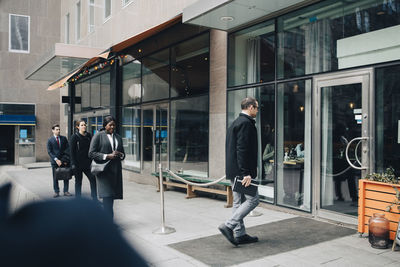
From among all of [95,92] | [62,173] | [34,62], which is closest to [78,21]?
[95,92]

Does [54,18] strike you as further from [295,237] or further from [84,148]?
[295,237]

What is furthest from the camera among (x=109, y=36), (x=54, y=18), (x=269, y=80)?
(x=54, y=18)

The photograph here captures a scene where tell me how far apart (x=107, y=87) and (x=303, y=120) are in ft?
33.0

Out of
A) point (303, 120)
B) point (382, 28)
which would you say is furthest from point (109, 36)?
point (382, 28)

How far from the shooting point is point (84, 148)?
26.1 ft

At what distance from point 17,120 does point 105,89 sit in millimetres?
9181

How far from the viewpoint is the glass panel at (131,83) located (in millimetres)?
12829

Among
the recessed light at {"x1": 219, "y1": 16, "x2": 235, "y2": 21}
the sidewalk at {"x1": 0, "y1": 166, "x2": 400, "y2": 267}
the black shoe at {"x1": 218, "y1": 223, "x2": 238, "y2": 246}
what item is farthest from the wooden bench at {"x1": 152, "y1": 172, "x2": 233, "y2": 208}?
the recessed light at {"x1": 219, "y1": 16, "x2": 235, "y2": 21}

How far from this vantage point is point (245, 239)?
5199 mm

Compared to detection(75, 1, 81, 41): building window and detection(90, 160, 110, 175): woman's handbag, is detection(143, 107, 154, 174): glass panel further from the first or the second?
detection(75, 1, 81, 41): building window

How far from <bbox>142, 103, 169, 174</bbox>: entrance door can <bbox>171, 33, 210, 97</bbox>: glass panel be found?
3.23 feet

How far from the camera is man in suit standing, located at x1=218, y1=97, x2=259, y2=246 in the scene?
16.1 feet

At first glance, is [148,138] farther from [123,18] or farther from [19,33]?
[19,33]

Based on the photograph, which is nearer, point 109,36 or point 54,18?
point 109,36
